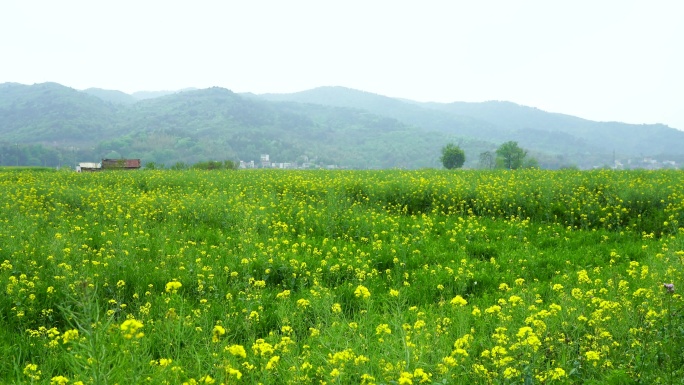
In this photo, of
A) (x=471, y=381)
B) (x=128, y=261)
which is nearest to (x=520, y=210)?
(x=471, y=381)

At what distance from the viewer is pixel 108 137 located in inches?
7525

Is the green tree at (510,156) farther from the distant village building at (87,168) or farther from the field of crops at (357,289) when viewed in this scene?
the field of crops at (357,289)

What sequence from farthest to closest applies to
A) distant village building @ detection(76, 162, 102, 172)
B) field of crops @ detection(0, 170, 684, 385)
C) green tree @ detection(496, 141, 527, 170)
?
green tree @ detection(496, 141, 527, 170) < distant village building @ detection(76, 162, 102, 172) < field of crops @ detection(0, 170, 684, 385)

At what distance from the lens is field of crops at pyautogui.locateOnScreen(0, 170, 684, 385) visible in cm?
337

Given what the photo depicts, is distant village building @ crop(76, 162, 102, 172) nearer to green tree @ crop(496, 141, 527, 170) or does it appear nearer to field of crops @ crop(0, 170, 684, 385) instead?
field of crops @ crop(0, 170, 684, 385)

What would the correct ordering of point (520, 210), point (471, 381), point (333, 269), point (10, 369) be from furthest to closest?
point (520, 210) < point (333, 269) < point (10, 369) < point (471, 381)

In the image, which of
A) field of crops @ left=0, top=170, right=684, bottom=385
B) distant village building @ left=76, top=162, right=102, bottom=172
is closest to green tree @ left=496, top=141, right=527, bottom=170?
distant village building @ left=76, top=162, right=102, bottom=172

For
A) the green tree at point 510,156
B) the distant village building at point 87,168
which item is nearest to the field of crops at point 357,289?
the distant village building at point 87,168

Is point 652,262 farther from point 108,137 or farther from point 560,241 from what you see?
point 108,137

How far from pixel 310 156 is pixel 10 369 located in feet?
591

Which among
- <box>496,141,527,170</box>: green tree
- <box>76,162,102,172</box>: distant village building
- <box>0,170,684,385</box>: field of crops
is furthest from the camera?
<box>496,141,527,170</box>: green tree

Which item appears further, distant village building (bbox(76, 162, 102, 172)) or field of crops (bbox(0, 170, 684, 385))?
distant village building (bbox(76, 162, 102, 172))

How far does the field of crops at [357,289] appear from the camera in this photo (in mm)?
3367

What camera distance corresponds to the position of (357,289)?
4094mm
